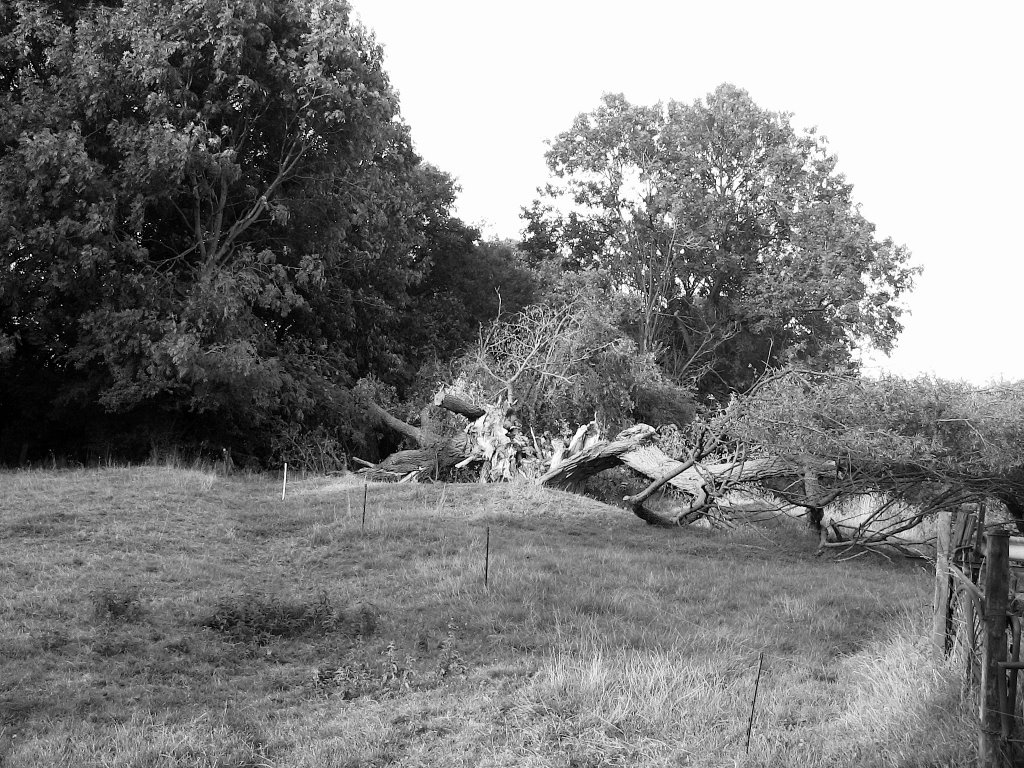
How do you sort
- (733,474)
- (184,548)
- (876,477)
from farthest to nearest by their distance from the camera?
(733,474), (876,477), (184,548)

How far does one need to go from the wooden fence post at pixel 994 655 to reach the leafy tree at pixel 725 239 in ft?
87.5

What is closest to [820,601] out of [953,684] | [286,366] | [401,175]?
[953,684]

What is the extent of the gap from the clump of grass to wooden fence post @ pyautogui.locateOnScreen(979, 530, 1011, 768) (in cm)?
445

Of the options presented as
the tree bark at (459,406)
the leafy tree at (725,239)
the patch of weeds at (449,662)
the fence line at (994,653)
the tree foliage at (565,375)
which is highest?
the leafy tree at (725,239)

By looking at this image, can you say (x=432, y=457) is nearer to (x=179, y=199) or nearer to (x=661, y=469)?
(x=661, y=469)

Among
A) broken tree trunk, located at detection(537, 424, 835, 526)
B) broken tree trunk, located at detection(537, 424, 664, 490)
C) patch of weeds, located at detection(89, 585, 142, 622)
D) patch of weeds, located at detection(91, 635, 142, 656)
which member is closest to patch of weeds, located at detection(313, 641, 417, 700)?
patch of weeds, located at detection(91, 635, 142, 656)

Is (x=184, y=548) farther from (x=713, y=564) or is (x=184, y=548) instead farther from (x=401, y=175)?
(x=401, y=175)

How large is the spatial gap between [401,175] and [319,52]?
6.90 metres

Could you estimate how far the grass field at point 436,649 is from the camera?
4.98 metres

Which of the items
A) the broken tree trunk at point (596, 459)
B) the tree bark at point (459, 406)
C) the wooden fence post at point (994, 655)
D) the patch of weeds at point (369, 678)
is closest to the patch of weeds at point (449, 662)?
the patch of weeds at point (369, 678)

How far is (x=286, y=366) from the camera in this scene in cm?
2108

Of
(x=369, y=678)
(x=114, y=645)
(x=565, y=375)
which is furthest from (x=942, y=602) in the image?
(x=565, y=375)

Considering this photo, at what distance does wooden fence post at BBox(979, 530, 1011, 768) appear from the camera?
4.41 meters

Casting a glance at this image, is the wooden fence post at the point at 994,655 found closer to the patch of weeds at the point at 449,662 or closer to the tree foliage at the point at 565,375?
the patch of weeds at the point at 449,662
